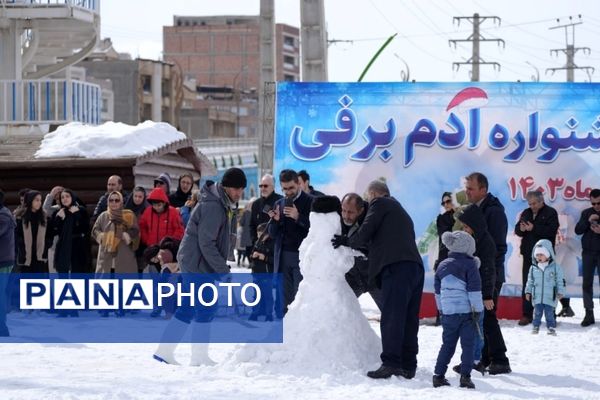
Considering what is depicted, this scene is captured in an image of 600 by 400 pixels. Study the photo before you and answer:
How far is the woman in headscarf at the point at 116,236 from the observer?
1681cm

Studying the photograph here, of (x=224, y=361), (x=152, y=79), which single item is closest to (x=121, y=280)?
(x=224, y=361)

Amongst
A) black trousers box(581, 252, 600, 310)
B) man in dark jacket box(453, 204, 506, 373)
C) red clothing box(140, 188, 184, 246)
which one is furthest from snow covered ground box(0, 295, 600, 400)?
red clothing box(140, 188, 184, 246)

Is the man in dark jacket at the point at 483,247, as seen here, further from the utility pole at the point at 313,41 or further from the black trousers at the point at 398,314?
the utility pole at the point at 313,41

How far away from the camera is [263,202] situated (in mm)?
16000

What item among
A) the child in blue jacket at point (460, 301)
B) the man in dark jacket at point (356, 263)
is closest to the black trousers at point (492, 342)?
→ the child in blue jacket at point (460, 301)

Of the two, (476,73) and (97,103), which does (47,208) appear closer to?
(97,103)

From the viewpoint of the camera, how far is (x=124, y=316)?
55.7 feet

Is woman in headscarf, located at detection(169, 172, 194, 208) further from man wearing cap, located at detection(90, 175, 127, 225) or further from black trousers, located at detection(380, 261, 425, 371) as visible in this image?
black trousers, located at detection(380, 261, 425, 371)

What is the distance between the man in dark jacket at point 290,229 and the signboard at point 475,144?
334 centimetres

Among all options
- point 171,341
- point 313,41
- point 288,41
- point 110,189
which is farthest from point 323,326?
point 288,41

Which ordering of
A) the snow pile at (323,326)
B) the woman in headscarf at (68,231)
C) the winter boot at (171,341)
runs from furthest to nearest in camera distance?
the woman in headscarf at (68,231), the winter boot at (171,341), the snow pile at (323,326)

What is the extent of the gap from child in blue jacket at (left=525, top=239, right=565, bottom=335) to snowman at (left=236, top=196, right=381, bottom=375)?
4.48 m

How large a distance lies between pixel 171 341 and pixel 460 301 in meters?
2.62

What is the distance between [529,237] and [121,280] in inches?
200
